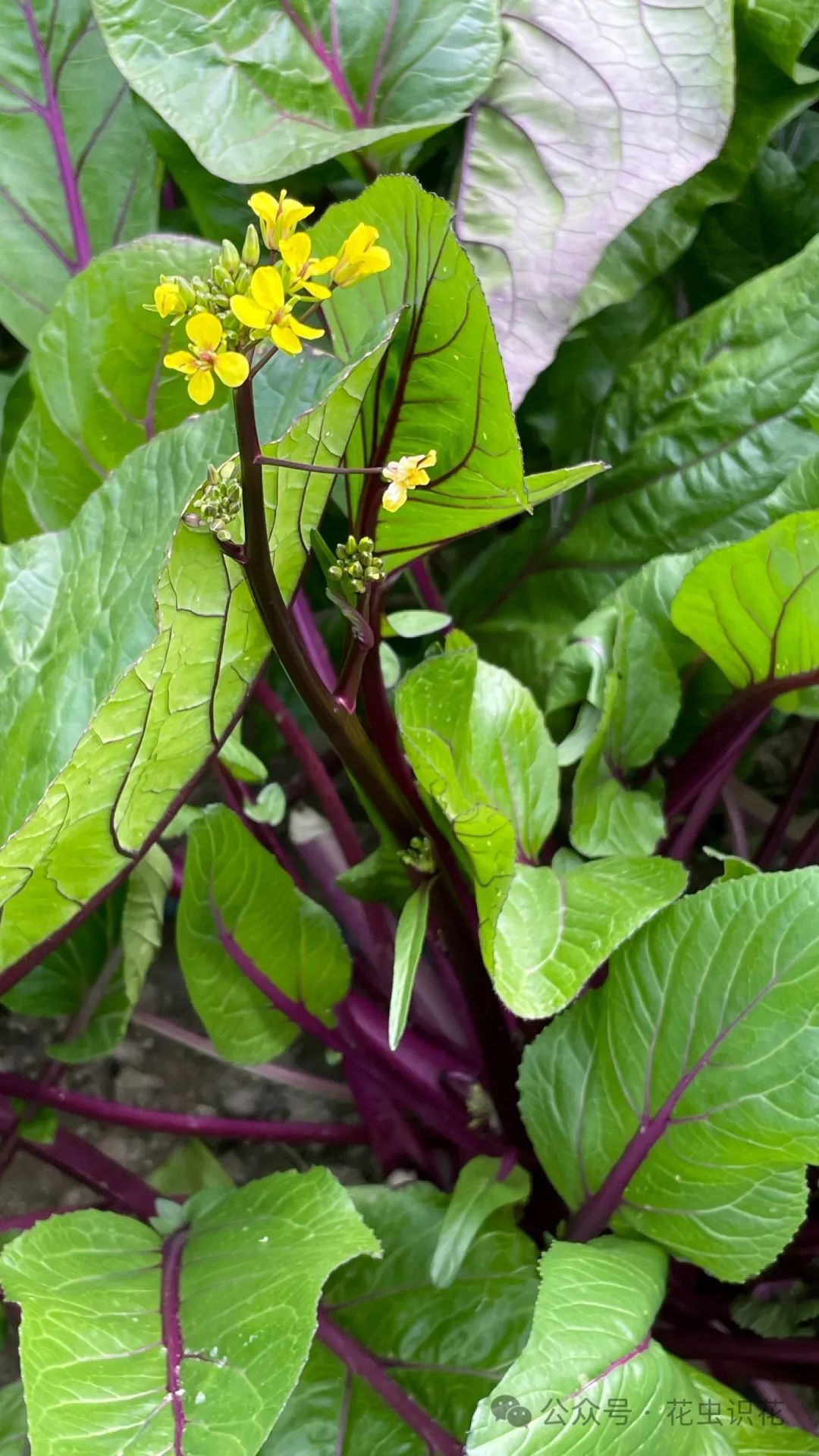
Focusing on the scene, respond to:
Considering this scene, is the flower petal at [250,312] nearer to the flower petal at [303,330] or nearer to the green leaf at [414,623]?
the flower petal at [303,330]

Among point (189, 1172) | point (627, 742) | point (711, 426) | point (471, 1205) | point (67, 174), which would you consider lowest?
point (189, 1172)

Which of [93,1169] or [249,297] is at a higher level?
[249,297]

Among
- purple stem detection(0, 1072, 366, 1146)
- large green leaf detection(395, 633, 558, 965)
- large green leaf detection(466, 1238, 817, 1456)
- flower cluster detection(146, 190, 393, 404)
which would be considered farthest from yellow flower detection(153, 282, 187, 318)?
purple stem detection(0, 1072, 366, 1146)

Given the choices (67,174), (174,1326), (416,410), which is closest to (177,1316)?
(174,1326)

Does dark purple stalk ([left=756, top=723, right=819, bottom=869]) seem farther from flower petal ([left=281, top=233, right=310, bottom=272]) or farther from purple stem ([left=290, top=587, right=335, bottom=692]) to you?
flower petal ([left=281, top=233, right=310, bottom=272])

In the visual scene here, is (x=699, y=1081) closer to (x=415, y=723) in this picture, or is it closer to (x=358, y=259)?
(x=415, y=723)

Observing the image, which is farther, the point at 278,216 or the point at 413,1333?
the point at 413,1333

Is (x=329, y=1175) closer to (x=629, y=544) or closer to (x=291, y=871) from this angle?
(x=291, y=871)
